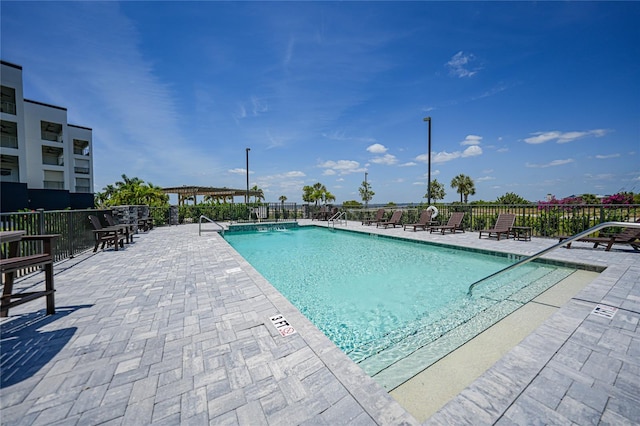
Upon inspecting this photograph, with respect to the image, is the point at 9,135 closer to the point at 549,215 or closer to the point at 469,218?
the point at 469,218

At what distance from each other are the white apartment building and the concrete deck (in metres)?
23.5

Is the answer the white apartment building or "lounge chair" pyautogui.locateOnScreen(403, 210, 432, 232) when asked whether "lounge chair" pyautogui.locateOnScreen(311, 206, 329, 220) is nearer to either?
"lounge chair" pyautogui.locateOnScreen(403, 210, 432, 232)

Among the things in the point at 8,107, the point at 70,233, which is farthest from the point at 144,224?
the point at 8,107

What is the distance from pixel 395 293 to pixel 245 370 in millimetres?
3140

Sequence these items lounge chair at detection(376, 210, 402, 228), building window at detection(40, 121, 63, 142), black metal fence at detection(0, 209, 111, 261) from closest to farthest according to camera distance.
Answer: black metal fence at detection(0, 209, 111, 261) → lounge chair at detection(376, 210, 402, 228) → building window at detection(40, 121, 63, 142)

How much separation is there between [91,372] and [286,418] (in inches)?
61.6

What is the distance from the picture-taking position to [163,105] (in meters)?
11.1

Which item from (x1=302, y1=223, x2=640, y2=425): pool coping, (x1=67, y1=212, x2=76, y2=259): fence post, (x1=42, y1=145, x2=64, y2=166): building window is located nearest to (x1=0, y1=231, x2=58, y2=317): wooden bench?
(x1=302, y1=223, x2=640, y2=425): pool coping

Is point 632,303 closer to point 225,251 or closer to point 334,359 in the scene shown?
point 334,359

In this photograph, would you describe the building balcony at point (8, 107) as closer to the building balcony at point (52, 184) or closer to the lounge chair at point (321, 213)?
the building balcony at point (52, 184)

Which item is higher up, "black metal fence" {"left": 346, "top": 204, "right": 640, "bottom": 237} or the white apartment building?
the white apartment building

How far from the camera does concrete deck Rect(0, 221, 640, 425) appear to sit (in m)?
1.44

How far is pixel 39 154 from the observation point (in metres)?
23.0

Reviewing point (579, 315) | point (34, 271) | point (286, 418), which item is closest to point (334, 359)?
point (286, 418)
